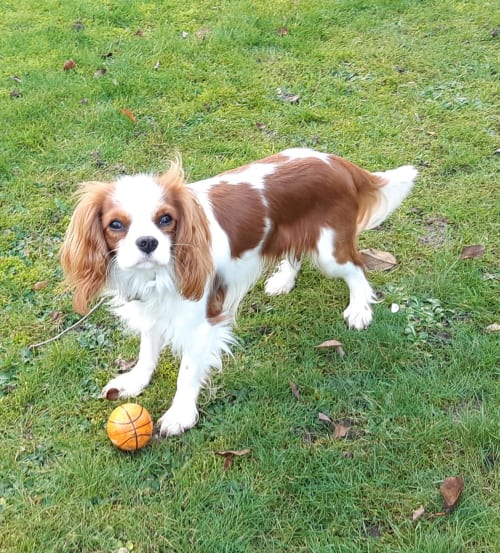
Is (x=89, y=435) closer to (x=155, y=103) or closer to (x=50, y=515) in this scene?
(x=50, y=515)

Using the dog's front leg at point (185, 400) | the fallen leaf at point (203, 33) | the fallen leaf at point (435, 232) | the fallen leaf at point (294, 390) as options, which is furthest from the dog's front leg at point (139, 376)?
the fallen leaf at point (203, 33)

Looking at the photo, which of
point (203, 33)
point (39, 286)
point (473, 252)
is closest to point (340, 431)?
point (473, 252)

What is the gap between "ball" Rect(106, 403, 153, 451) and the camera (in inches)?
117

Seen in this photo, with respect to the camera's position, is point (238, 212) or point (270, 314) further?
point (270, 314)

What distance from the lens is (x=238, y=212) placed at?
3160mm

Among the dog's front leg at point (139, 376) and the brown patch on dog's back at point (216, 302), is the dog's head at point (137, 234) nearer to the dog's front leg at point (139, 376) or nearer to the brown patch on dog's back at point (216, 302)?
the brown patch on dog's back at point (216, 302)

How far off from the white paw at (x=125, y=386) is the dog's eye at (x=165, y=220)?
43.0 inches

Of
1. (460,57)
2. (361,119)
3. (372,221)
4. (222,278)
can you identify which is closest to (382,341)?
(372,221)

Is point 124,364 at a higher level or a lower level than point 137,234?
lower

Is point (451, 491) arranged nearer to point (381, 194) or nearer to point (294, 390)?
point (294, 390)

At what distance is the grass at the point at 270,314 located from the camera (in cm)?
281

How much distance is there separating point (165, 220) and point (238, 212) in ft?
1.91

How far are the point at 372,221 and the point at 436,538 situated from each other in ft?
6.30

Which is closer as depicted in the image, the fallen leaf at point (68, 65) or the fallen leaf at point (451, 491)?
the fallen leaf at point (451, 491)
